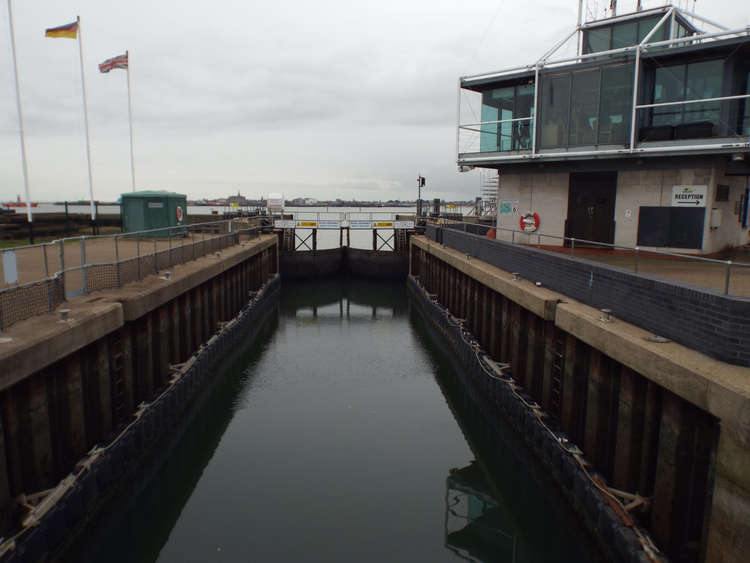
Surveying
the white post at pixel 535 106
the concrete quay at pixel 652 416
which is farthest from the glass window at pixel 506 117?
the concrete quay at pixel 652 416

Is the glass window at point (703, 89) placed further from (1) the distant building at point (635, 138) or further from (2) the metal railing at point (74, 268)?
(2) the metal railing at point (74, 268)

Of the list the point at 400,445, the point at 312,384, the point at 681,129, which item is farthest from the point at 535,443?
the point at 681,129

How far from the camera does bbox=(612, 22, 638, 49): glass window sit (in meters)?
21.8

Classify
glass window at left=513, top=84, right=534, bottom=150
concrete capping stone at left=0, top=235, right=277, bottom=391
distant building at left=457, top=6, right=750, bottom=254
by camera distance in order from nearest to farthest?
concrete capping stone at left=0, top=235, right=277, bottom=391
distant building at left=457, top=6, right=750, bottom=254
glass window at left=513, top=84, right=534, bottom=150

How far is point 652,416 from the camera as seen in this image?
26.5ft

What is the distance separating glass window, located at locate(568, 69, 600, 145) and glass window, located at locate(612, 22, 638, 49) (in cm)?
509

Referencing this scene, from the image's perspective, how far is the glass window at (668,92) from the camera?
57.2 feet

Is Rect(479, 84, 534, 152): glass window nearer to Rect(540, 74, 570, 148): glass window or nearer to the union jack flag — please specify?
Rect(540, 74, 570, 148): glass window

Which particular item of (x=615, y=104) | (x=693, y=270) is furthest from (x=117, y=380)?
(x=615, y=104)

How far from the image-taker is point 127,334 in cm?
1207

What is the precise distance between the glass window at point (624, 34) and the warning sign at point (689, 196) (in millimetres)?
8008

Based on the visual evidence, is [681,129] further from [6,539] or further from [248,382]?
[6,539]

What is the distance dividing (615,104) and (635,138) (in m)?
1.53

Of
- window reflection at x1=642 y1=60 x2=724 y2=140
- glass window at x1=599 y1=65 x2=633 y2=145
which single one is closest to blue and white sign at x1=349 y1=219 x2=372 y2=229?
glass window at x1=599 y1=65 x2=633 y2=145
